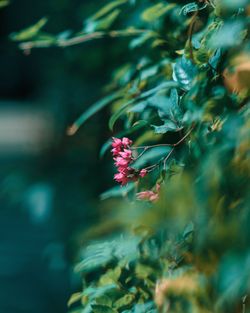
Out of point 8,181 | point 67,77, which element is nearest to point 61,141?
point 67,77

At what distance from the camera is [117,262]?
194 cm

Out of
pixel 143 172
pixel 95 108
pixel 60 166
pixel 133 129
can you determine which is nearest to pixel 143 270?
pixel 143 172

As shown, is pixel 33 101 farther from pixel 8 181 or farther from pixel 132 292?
pixel 132 292

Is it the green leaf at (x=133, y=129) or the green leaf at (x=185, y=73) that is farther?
the green leaf at (x=133, y=129)

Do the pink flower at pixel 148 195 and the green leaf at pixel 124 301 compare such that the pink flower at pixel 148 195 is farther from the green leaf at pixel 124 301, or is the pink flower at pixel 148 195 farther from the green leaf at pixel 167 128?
the green leaf at pixel 124 301

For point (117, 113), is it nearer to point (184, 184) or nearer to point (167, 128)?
point (167, 128)

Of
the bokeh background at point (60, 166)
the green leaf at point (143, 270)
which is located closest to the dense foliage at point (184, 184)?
the green leaf at point (143, 270)

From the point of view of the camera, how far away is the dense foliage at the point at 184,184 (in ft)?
3.48

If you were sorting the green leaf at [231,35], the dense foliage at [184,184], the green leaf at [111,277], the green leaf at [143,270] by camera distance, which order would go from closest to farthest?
the dense foliage at [184,184], the green leaf at [231,35], the green leaf at [143,270], the green leaf at [111,277]

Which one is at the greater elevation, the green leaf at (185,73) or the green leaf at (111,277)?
the green leaf at (185,73)

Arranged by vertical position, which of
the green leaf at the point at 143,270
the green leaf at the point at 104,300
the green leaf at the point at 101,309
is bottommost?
the green leaf at the point at 104,300

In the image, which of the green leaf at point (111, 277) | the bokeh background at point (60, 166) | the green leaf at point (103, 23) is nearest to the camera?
the green leaf at point (111, 277)

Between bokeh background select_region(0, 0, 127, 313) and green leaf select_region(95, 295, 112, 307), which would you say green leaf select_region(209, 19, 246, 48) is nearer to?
green leaf select_region(95, 295, 112, 307)

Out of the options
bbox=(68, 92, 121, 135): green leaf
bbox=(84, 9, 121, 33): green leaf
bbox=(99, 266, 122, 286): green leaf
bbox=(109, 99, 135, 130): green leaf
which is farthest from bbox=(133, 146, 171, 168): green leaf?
bbox=(84, 9, 121, 33): green leaf
